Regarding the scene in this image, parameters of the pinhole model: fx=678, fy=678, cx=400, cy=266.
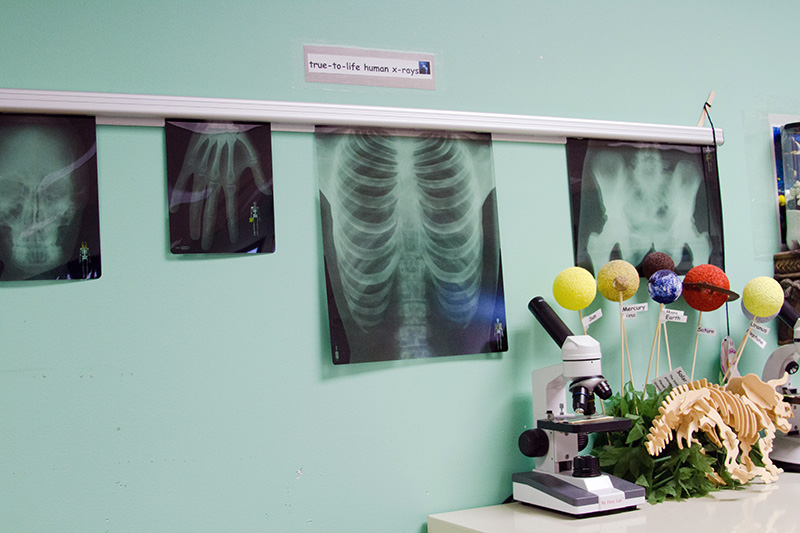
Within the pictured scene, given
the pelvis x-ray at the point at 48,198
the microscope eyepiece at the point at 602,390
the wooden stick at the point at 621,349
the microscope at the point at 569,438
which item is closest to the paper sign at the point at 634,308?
the wooden stick at the point at 621,349

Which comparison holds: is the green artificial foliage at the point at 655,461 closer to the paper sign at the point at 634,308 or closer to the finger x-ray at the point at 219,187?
the paper sign at the point at 634,308

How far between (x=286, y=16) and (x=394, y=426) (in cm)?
91

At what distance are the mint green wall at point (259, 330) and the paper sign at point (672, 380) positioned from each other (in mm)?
56

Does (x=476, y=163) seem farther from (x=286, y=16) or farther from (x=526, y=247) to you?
(x=286, y=16)

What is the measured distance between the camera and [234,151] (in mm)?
1391

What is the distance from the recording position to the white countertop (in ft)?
3.93

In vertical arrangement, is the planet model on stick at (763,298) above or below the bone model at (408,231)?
below

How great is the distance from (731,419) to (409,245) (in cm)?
79

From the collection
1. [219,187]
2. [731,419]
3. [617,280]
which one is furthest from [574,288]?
[219,187]

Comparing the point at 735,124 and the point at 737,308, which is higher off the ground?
the point at 735,124

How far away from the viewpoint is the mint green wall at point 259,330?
4.10 ft

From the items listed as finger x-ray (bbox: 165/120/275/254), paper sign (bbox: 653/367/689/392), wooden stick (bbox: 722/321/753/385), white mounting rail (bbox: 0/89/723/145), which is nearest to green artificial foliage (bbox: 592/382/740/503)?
paper sign (bbox: 653/367/689/392)

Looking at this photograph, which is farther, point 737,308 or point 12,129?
point 737,308

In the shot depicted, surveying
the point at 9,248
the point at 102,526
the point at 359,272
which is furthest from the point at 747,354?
the point at 9,248
